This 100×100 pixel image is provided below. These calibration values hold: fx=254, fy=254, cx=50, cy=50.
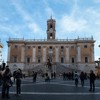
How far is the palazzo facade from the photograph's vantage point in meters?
81.9

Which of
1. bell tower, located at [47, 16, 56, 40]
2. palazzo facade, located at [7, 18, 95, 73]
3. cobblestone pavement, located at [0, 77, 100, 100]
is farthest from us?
bell tower, located at [47, 16, 56, 40]

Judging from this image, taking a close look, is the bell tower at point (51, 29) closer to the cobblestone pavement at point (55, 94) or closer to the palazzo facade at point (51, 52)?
the palazzo facade at point (51, 52)

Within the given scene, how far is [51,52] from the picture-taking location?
83.2m

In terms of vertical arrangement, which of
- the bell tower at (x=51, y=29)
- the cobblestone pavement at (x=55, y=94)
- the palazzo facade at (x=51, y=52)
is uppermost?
the bell tower at (x=51, y=29)

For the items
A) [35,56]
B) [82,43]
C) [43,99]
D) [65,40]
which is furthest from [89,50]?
[43,99]

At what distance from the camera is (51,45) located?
8306cm

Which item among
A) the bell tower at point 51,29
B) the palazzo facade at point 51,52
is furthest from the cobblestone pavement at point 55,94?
the bell tower at point 51,29

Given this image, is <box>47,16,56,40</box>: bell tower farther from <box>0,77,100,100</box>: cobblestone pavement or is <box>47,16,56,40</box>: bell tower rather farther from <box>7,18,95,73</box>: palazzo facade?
<box>0,77,100,100</box>: cobblestone pavement

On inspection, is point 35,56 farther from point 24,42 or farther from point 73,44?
point 73,44

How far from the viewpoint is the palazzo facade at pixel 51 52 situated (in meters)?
81.9

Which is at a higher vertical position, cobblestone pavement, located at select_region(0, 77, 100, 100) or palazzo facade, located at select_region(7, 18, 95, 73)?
palazzo facade, located at select_region(7, 18, 95, 73)

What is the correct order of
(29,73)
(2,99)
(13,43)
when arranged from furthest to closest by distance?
(13,43) → (29,73) → (2,99)

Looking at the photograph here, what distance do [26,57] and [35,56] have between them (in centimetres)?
308

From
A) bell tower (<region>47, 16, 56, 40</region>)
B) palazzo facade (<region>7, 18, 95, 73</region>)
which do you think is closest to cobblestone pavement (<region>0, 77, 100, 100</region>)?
palazzo facade (<region>7, 18, 95, 73</region>)
